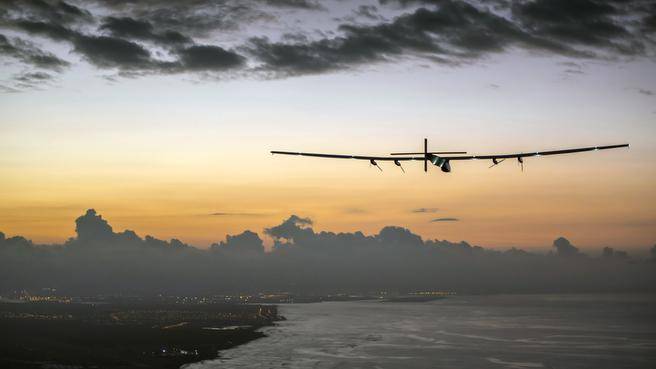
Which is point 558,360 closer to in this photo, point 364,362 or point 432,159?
point 364,362

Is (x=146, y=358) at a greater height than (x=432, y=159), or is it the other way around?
(x=432, y=159)

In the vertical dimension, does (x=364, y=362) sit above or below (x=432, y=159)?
below

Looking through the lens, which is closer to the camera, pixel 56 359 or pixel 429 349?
pixel 56 359

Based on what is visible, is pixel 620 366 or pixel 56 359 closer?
pixel 56 359

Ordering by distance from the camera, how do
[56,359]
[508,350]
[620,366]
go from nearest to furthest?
[56,359] < [620,366] < [508,350]

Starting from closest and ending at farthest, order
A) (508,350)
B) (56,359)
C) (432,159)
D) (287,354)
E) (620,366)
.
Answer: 1. (432,159)
2. (56,359)
3. (620,366)
4. (287,354)
5. (508,350)

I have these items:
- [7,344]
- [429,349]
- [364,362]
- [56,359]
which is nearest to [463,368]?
[364,362]

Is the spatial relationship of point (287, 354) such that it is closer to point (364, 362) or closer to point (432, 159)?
point (364, 362)

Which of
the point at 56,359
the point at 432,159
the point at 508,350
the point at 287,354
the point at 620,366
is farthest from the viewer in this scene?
the point at 508,350

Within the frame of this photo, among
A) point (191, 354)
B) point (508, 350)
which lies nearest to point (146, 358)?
point (191, 354)
